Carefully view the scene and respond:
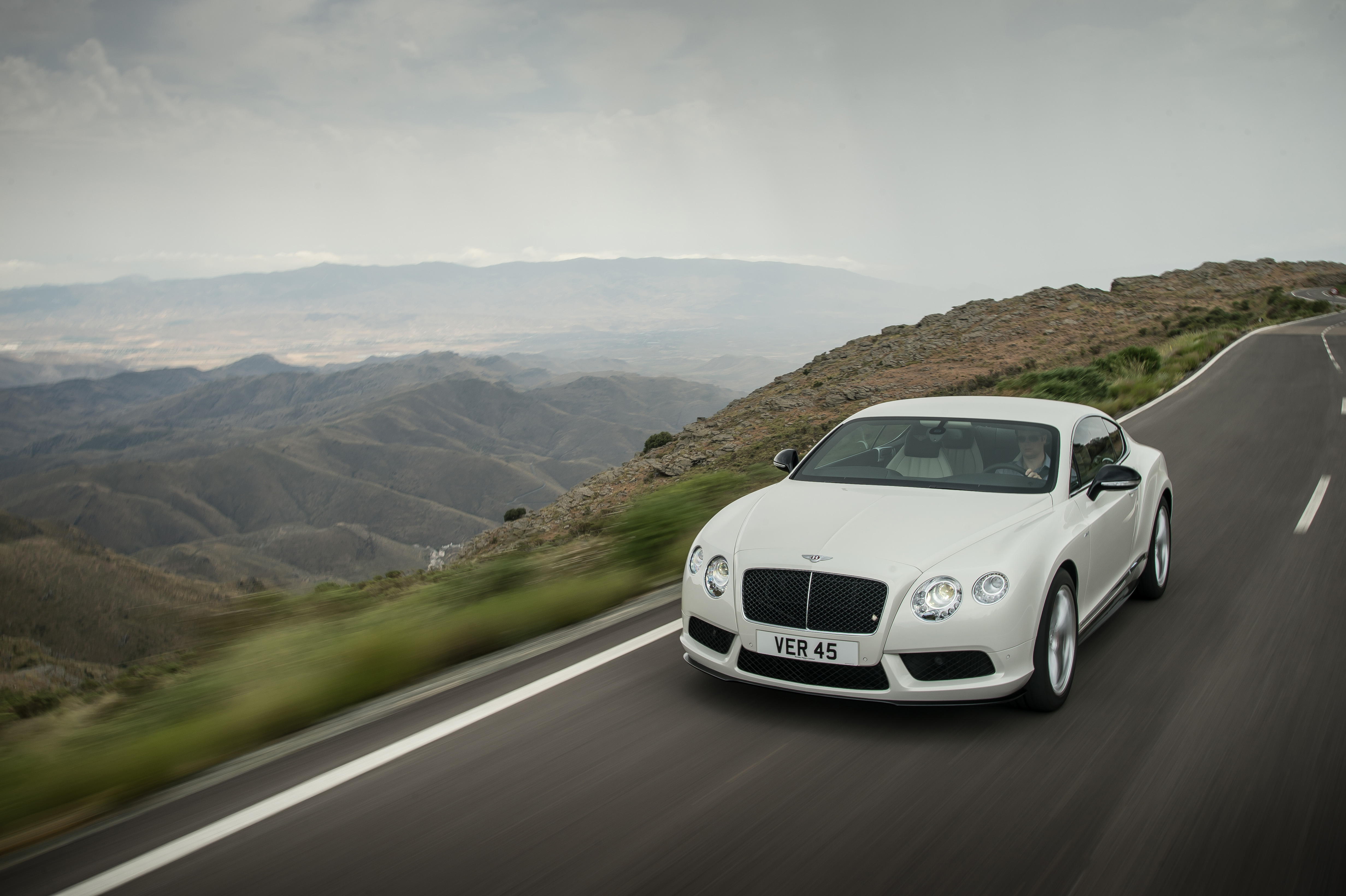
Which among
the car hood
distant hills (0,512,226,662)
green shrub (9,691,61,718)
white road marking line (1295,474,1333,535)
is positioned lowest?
distant hills (0,512,226,662)

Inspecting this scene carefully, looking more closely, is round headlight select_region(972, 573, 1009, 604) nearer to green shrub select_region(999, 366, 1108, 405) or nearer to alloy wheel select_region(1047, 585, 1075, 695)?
alloy wheel select_region(1047, 585, 1075, 695)

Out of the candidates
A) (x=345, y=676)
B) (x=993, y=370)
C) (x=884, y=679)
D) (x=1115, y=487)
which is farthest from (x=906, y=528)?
(x=993, y=370)

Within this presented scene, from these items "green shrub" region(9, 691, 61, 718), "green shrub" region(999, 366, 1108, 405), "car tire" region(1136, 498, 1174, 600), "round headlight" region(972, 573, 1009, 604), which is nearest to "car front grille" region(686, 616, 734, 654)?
"round headlight" region(972, 573, 1009, 604)

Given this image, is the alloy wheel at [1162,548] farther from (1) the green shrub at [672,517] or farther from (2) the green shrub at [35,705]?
(2) the green shrub at [35,705]

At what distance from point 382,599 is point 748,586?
13.9 ft

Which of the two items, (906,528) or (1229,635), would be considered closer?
(906,528)

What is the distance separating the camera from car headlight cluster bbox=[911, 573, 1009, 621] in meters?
3.69

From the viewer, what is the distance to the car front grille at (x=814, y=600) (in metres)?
3.74

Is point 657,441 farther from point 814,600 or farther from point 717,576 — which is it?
point 814,600

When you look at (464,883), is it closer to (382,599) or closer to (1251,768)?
(1251,768)

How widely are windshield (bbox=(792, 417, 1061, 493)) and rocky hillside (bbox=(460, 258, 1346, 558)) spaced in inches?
202

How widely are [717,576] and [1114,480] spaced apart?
88.3 inches

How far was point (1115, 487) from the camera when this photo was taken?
4.64 meters

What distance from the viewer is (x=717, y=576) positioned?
4207mm
